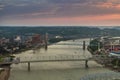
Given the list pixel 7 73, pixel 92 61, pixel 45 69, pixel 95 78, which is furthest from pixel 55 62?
pixel 95 78

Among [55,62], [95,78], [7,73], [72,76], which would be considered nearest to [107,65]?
[55,62]

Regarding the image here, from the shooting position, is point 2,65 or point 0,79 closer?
point 0,79

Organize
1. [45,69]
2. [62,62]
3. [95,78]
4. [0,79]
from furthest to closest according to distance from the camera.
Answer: [62,62], [45,69], [0,79], [95,78]

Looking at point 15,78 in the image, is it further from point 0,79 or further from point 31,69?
point 31,69

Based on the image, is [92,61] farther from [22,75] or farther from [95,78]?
[95,78]

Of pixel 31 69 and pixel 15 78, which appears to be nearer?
pixel 15 78

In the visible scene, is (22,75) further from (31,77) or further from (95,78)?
(95,78)

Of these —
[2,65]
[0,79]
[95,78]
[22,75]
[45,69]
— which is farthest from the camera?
[2,65]

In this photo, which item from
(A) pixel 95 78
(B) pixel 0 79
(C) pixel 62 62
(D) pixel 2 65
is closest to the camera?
(A) pixel 95 78

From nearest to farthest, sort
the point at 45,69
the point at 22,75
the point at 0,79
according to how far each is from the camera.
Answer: the point at 0,79
the point at 22,75
the point at 45,69
